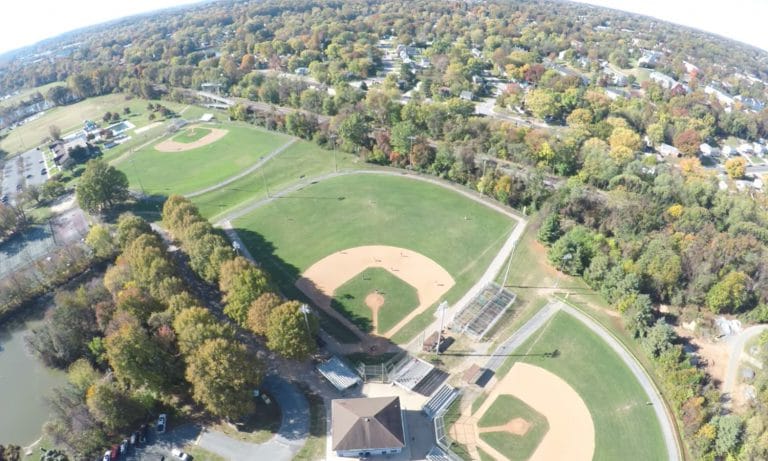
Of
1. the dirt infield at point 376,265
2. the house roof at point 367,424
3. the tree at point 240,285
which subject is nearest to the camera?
the house roof at point 367,424

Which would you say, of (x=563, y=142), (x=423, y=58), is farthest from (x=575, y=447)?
(x=423, y=58)

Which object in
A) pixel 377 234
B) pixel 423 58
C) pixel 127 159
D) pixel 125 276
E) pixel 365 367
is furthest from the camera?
pixel 423 58

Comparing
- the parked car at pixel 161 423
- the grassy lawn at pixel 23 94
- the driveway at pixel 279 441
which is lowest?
the driveway at pixel 279 441

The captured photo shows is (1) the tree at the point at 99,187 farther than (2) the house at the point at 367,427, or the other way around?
(1) the tree at the point at 99,187

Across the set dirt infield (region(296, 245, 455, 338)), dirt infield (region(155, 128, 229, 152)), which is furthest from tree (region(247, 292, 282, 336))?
dirt infield (region(155, 128, 229, 152))

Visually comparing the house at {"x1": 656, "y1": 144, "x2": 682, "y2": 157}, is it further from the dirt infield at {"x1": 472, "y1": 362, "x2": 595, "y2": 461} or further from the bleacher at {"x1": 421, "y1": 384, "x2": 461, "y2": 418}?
the bleacher at {"x1": 421, "y1": 384, "x2": 461, "y2": 418}

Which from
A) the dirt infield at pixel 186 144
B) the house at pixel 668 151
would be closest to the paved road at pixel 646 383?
the house at pixel 668 151

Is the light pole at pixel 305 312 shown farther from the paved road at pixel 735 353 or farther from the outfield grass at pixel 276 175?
the paved road at pixel 735 353

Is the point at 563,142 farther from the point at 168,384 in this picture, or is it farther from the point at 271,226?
the point at 168,384
